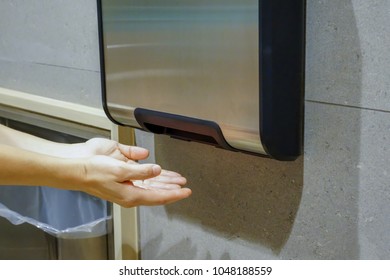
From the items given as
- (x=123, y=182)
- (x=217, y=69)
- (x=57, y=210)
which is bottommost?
(x=57, y=210)

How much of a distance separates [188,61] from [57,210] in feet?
2.24

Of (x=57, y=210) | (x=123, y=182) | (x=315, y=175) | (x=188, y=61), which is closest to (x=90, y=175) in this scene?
(x=123, y=182)

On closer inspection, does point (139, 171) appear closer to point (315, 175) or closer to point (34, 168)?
point (34, 168)

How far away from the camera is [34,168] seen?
0.91m

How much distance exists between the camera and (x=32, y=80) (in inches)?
59.4

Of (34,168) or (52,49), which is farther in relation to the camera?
(52,49)

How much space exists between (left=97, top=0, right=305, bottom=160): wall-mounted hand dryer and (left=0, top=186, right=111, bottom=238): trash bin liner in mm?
384

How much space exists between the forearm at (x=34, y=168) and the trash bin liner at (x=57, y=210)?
44 centimetres

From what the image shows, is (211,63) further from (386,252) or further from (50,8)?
(50,8)

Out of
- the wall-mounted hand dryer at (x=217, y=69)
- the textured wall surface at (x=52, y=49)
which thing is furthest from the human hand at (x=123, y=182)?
the textured wall surface at (x=52, y=49)

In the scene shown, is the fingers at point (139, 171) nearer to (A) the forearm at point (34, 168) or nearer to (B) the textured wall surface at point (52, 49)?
(A) the forearm at point (34, 168)

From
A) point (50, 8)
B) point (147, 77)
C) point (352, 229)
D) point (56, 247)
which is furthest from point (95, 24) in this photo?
point (352, 229)

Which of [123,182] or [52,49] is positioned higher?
[52,49]

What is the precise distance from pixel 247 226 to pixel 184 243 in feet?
0.58
